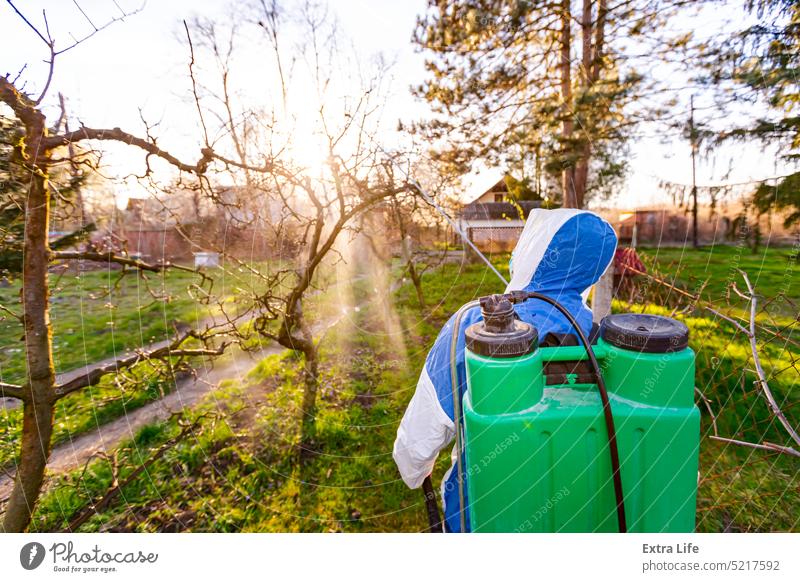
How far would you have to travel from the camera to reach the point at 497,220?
221cm

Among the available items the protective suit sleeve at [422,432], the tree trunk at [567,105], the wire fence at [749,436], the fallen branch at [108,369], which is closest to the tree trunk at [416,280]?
the tree trunk at [567,105]

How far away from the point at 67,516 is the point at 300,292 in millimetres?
2101

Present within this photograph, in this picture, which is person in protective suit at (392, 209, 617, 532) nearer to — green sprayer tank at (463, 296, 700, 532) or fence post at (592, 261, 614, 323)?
green sprayer tank at (463, 296, 700, 532)

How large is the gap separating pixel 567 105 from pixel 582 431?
243cm

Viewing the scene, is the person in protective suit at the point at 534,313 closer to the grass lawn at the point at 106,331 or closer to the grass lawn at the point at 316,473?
the grass lawn at the point at 316,473

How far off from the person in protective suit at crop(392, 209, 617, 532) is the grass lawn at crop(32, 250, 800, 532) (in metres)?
1.09

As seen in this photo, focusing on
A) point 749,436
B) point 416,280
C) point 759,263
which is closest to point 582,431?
point 759,263

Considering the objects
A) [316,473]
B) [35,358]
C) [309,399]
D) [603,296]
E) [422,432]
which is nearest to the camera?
[422,432]

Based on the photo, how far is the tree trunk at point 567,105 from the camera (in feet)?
8.01

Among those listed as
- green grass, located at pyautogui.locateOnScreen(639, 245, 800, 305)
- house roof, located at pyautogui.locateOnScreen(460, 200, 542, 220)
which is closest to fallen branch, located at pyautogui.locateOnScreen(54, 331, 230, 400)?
house roof, located at pyautogui.locateOnScreen(460, 200, 542, 220)

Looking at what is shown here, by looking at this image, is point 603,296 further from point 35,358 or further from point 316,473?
point 35,358

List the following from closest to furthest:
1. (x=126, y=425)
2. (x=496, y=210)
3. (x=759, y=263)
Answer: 1. (x=759, y=263)
2. (x=496, y=210)
3. (x=126, y=425)

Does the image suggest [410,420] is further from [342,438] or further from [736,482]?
[736,482]
